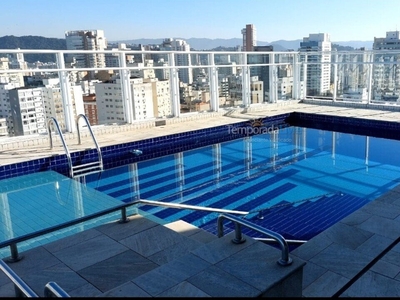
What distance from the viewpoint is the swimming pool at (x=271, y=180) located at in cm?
407

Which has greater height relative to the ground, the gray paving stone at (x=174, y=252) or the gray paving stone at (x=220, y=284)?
the gray paving stone at (x=220, y=284)

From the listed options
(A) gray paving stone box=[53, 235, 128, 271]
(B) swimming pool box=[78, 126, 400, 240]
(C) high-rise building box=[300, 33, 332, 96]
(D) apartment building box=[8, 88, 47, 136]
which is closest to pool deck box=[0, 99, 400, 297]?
(A) gray paving stone box=[53, 235, 128, 271]

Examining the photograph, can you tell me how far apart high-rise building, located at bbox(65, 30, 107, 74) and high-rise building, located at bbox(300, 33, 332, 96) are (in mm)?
5753

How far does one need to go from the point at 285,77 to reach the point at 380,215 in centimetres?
796

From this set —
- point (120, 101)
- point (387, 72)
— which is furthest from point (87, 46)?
point (387, 72)

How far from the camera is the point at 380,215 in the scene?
129 inches

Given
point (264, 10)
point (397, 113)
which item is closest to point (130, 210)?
point (397, 113)

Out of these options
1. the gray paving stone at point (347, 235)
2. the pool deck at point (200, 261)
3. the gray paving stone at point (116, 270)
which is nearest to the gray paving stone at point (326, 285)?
the pool deck at point (200, 261)

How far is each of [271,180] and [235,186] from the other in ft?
1.91

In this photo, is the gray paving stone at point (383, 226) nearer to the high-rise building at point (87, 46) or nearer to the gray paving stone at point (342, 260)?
the gray paving stone at point (342, 260)

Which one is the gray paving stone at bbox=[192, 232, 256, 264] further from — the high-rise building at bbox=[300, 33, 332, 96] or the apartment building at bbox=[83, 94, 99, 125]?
the high-rise building at bbox=[300, 33, 332, 96]

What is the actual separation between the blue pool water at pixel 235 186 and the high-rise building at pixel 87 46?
2.31m

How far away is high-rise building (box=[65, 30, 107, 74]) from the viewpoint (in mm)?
Answer: 7047

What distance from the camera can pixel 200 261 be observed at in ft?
6.31
